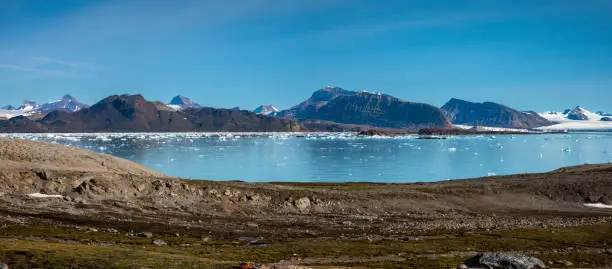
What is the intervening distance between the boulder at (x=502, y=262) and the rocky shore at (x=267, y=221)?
197 cm

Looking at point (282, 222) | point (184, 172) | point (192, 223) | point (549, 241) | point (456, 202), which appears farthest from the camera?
point (184, 172)

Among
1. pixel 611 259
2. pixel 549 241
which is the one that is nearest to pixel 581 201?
pixel 549 241

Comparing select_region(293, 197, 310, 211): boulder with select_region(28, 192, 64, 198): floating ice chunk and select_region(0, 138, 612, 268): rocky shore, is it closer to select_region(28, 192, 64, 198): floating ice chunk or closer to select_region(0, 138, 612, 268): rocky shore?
select_region(0, 138, 612, 268): rocky shore

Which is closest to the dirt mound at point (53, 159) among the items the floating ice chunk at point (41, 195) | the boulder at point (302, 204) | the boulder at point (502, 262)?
the floating ice chunk at point (41, 195)

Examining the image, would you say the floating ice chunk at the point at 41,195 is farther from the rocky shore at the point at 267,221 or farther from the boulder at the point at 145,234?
the boulder at the point at 145,234

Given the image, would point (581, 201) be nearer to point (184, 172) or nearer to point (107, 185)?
point (107, 185)

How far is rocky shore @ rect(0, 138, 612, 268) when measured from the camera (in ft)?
89.5

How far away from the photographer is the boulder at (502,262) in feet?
81.8

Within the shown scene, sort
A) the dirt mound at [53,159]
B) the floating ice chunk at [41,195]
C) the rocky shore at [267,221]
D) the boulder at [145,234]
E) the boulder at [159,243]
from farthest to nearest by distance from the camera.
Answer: the dirt mound at [53,159], the floating ice chunk at [41,195], the boulder at [145,234], the boulder at [159,243], the rocky shore at [267,221]

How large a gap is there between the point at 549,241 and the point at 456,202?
20253mm

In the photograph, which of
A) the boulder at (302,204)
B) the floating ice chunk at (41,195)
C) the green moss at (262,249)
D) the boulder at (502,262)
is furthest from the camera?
the boulder at (302,204)

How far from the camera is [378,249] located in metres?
30.8

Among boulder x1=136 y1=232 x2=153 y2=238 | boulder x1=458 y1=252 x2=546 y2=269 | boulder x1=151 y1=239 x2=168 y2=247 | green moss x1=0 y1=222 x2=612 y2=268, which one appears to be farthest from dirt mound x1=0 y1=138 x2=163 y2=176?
boulder x1=458 y1=252 x2=546 y2=269

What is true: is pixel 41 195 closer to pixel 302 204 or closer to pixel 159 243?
pixel 159 243
